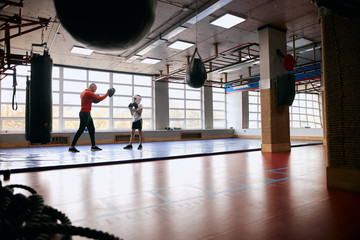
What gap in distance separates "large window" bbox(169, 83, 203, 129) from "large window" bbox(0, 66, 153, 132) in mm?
1313

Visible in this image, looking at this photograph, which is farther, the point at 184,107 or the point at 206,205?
the point at 184,107

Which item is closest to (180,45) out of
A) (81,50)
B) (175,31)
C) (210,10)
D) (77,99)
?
(175,31)

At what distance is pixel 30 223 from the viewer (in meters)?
0.83

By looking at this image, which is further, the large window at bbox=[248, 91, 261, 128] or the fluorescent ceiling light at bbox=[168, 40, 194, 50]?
the large window at bbox=[248, 91, 261, 128]

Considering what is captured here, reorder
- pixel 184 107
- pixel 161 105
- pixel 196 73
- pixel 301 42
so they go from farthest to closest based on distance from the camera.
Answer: pixel 184 107
pixel 161 105
pixel 301 42
pixel 196 73

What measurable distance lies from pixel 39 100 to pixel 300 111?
17.3 metres

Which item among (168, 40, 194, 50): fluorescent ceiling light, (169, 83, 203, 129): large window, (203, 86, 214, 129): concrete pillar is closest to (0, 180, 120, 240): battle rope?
(168, 40, 194, 50): fluorescent ceiling light

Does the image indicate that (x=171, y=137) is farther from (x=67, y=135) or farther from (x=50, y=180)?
(x=50, y=180)

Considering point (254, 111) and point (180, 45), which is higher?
point (180, 45)

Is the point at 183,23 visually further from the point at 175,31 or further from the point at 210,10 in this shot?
the point at 210,10

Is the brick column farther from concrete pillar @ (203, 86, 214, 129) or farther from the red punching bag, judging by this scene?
concrete pillar @ (203, 86, 214, 129)

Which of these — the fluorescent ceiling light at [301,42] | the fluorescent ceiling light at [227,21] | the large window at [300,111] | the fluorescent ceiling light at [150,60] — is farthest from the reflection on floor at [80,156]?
the large window at [300,111]

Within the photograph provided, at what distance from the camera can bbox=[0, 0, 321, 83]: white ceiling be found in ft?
17.0

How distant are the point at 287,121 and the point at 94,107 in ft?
26.4
